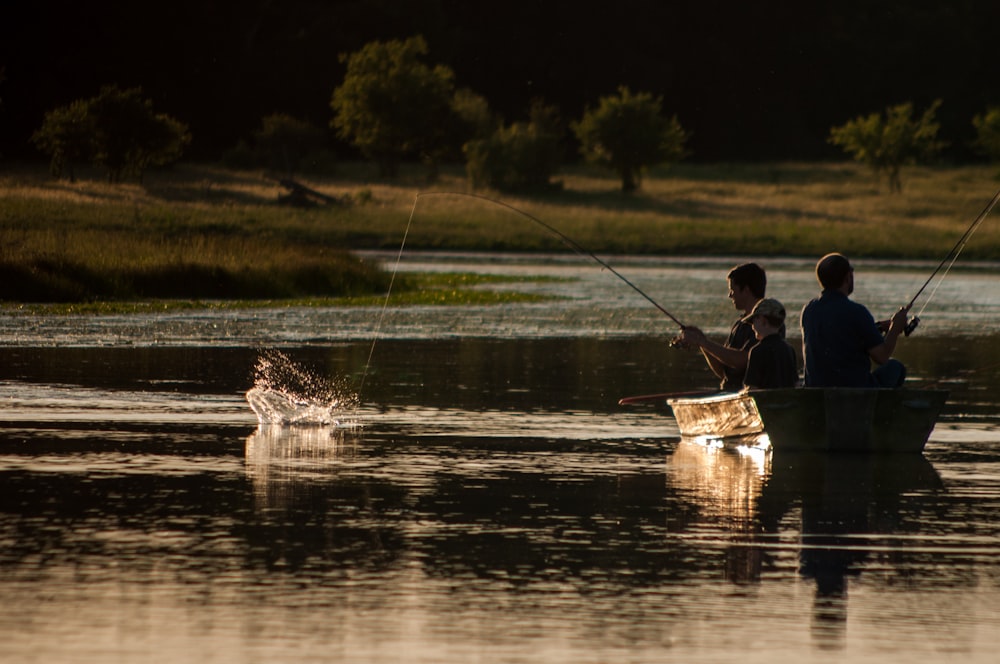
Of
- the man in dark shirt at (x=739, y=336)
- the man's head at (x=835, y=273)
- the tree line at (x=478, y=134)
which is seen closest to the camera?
the man's head at (x=835, y=273)

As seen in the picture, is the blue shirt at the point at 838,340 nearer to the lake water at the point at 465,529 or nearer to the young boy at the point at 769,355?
the young boy at the point at 769,355

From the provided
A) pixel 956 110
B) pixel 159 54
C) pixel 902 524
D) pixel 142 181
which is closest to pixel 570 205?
pixel 142 181

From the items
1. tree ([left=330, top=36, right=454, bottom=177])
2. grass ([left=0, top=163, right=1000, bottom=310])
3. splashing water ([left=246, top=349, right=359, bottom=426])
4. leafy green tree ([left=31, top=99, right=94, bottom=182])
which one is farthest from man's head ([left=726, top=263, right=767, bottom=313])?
tree ([left=330, top=36, right=454, bottom=177])

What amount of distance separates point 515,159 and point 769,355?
2979 inches

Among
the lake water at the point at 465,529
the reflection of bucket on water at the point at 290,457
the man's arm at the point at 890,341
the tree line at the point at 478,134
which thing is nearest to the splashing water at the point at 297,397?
the lake water at the point at 465,529

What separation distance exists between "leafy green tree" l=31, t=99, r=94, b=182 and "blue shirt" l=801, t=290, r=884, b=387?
69.5m

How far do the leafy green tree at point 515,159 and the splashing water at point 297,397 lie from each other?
68.3 metres

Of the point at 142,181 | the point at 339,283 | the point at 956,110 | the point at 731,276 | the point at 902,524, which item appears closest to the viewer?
the point at 902,524

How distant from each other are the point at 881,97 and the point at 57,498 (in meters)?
109

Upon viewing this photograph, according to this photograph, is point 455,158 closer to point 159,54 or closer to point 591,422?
point 159,54

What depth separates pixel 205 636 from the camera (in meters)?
7.30

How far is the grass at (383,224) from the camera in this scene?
3522 cm

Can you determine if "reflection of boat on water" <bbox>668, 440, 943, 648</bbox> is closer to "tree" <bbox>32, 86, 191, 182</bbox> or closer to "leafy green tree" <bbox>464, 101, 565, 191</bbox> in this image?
"tree" <bbox>32, 86, 191, 182</bbox>

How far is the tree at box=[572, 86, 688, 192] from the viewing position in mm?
92812
